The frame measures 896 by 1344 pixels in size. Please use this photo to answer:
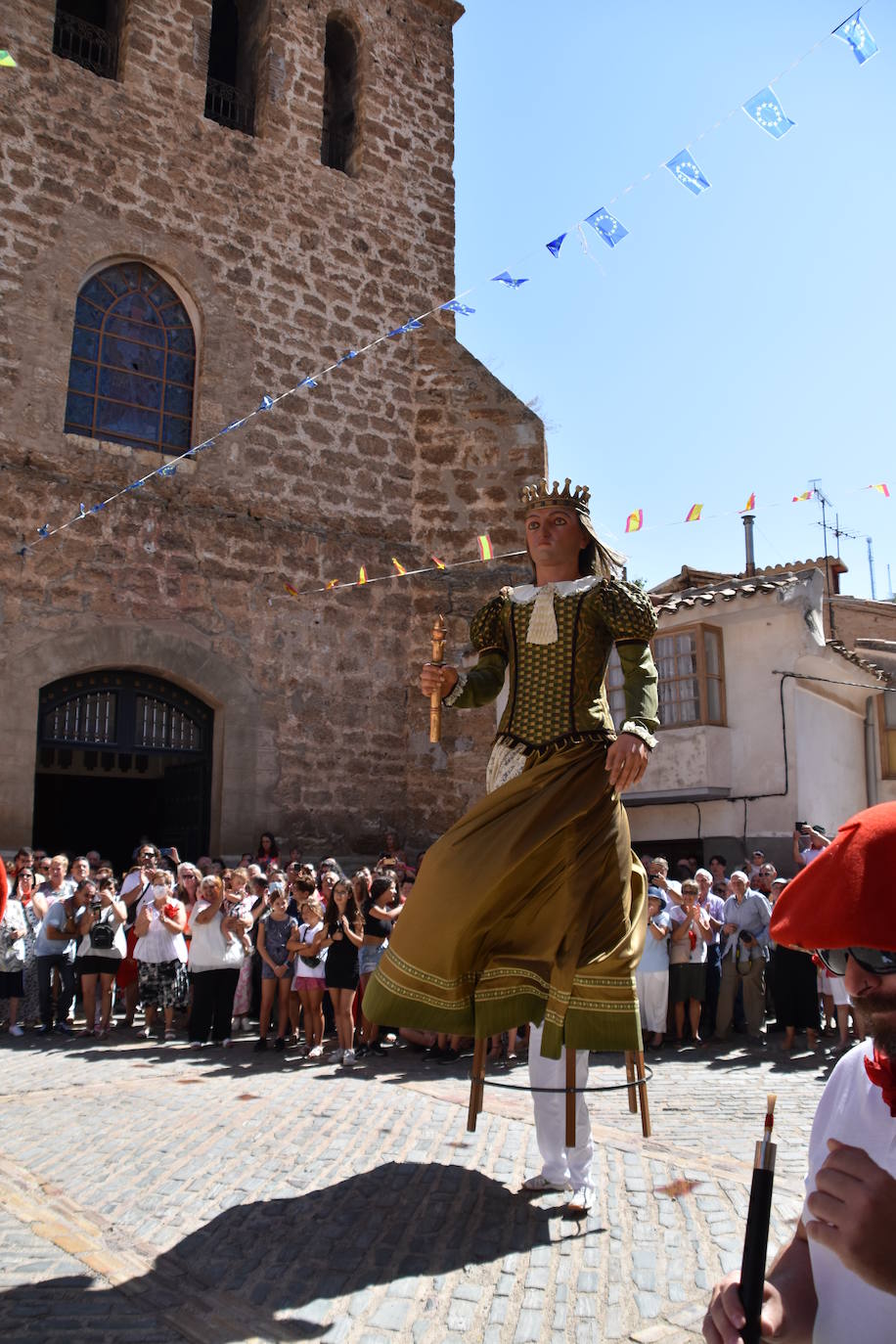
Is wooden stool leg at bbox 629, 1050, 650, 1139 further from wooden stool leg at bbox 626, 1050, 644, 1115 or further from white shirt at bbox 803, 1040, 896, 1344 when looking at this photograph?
white shirt at bbox 803, 1040, 896, 1344

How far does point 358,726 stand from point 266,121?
24.7ft

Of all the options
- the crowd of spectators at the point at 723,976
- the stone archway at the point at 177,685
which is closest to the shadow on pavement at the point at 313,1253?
the crowd of spectators at the point at 723,976

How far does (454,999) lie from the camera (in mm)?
3873

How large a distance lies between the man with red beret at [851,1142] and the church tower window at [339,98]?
1480cm

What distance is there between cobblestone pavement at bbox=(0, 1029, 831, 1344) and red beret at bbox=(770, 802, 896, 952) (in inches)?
78.6

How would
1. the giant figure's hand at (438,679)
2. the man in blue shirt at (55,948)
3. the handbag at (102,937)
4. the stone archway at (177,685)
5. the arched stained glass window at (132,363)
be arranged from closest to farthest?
the giant figure's hand at (438,679) < the handbag at (102,937) < the man in blue shirt at (55,948) < the stone archway at (177,685) < the arched stained glass window at (132,363)

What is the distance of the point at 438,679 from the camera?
15.2 feet

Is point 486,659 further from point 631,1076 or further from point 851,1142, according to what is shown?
point 851,1142

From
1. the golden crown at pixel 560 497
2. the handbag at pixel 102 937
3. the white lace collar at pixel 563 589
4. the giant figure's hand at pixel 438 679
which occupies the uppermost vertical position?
the golden crown at pixel 560 497

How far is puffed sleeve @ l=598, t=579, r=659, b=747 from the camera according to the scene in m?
4.28

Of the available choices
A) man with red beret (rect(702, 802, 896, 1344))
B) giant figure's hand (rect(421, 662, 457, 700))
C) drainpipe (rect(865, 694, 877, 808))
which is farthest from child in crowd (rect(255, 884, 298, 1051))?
drainpipe (rect(865, 694, 877, 808))

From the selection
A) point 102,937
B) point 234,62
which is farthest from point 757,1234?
point 234,62

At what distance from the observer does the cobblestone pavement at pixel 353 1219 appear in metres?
3.18

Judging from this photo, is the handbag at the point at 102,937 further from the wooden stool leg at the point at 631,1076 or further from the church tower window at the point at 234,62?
the church tower window at the point at 234,62
